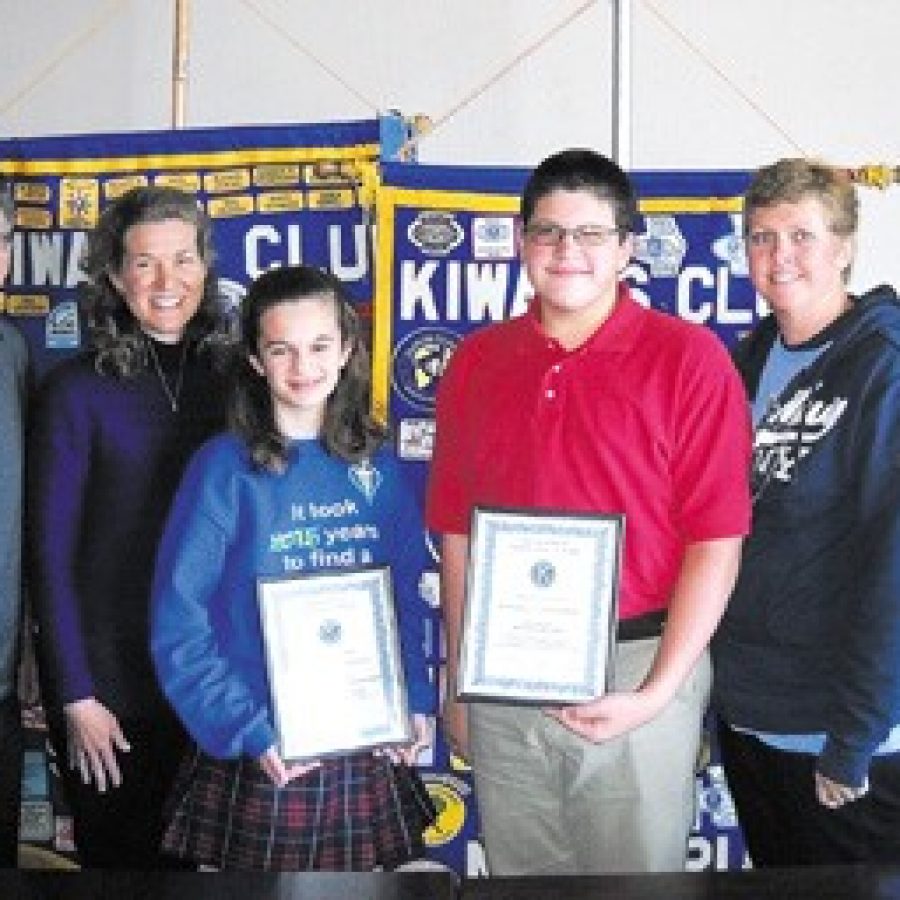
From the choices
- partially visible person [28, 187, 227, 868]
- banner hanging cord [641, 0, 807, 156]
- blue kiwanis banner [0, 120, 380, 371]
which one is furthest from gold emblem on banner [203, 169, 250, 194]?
banner hanging cord [641, 0, 807, 156]

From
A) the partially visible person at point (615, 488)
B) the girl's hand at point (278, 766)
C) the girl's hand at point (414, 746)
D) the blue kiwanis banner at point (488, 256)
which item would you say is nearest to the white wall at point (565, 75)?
the blue kiwanis banner at point (488, 256)

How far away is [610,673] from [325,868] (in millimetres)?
531

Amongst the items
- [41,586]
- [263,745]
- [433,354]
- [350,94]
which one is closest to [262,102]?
[350,94]

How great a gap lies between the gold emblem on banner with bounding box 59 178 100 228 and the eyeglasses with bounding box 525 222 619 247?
3.81 feet

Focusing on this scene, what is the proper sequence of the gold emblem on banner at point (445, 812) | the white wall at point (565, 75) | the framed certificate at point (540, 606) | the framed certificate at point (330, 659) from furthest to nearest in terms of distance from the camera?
the white wall at point (565, 75) → the gold emblem on banner at point (445, 812) → the framed certificate at point (330, 659) → the framed certificate at point (540, 606)

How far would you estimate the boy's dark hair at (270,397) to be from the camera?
197 centimetres

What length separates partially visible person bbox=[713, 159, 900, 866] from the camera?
1.75m

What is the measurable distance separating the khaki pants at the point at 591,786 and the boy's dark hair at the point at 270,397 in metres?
0.46

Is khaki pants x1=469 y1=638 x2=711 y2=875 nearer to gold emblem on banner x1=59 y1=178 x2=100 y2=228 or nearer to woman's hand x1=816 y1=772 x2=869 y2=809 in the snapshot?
woman's hand x1=816 y1=772 x2=869 y2=809

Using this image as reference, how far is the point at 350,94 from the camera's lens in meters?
3.63

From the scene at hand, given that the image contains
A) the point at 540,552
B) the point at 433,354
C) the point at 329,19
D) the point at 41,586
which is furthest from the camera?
the point at 329,19

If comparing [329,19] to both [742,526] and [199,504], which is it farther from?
[742,526]

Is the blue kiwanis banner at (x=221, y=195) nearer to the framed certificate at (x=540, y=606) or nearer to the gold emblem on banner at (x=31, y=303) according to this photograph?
the gold emblem on banner at (x=31, y=303)

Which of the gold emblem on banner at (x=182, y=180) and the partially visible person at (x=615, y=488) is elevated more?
the gold emblem on banner at (x=182, y=180)
